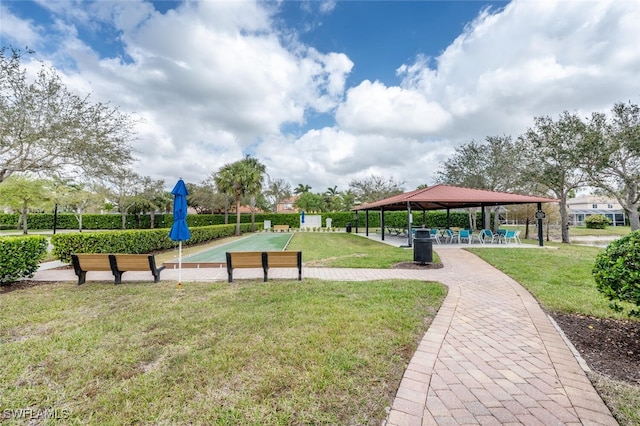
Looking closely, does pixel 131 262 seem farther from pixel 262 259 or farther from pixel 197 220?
pixel 197 220

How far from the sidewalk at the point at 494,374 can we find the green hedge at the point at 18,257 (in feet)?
30.2

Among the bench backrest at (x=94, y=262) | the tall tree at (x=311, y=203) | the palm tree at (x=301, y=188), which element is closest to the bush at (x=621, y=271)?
the bench backrest at (x=94, y=262)

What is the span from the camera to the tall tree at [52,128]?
801cm

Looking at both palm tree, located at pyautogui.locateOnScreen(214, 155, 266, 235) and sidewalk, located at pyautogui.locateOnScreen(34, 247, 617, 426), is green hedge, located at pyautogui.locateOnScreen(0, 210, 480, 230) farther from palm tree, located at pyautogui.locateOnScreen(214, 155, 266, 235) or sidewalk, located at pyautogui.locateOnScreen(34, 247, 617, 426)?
sidewalk, located at pyautogui.locateOnScreen(34, 247, 617, 426)

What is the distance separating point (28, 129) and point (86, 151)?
4.66ft

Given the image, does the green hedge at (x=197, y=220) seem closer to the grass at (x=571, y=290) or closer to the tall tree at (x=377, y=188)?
the tall tree at (x=377, y=188)

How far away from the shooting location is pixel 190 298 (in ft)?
18.4

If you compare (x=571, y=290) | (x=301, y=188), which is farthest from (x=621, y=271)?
(x=301, y=188)

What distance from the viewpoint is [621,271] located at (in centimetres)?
322

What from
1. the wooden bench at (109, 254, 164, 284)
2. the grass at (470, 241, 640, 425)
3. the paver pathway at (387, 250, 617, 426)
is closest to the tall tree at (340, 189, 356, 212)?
the grass at (470, 241, 640, 425)

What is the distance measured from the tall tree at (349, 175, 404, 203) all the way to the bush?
36477 millimetres

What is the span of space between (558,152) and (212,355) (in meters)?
21.6

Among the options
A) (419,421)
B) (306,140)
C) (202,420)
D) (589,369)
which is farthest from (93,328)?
(306,140)

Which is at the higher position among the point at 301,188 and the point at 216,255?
the point at 301,188
